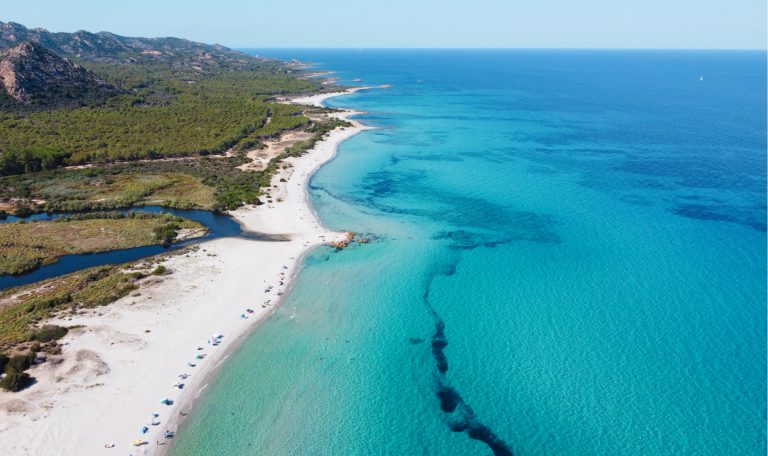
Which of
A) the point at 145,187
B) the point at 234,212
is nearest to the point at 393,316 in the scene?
the point at 234,212

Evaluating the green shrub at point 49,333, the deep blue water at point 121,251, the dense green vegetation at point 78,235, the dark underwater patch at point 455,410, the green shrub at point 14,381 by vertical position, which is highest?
the dense green vegetation at point 78,235

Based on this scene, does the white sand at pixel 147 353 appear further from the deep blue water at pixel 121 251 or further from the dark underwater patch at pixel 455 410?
the dark underwater patch at pixel 455 410

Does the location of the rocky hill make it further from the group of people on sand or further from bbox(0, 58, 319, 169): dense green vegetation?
the group of people on sand

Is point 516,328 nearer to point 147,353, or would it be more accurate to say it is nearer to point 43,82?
point 147,353

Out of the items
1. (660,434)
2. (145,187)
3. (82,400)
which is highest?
(145,187)

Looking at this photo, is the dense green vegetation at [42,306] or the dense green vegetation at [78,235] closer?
the dense green vegetation at [42,306]

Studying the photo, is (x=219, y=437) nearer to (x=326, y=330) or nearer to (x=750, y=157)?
(x=326, y=330)

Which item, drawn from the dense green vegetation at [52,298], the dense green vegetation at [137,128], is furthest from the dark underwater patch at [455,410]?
the dense green vegetation at [137,128]

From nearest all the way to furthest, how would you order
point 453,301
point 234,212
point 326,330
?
point 326,330 → point 453,301 → point 234,212
